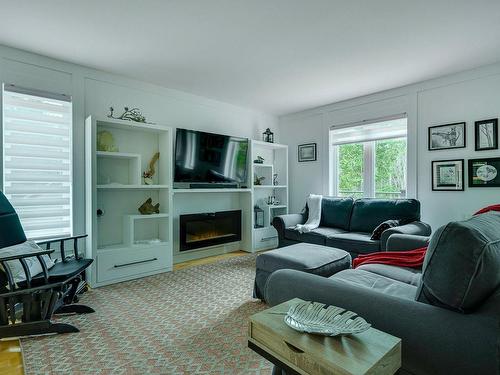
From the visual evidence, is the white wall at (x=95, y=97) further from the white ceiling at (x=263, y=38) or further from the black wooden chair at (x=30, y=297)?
the black wooden chair at (x=30, y=297)

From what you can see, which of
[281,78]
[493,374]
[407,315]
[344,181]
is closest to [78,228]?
[281,78]

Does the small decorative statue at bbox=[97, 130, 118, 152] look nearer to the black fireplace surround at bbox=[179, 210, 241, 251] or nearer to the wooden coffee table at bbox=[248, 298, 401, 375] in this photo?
the black fireplace surround at bbox=[179, 210, 241, 251]

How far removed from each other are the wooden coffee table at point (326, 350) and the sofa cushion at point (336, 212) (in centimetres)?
313

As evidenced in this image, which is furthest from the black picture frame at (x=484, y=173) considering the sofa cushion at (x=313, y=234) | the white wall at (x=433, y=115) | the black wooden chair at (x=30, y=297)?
the black wooden chair at (x=30, y=297)

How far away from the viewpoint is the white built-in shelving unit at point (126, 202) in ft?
9.98

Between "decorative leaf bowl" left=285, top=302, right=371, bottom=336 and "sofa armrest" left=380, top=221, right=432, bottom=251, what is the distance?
2.20 meters

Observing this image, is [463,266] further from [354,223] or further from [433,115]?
[433,115]

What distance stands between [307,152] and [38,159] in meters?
3.87

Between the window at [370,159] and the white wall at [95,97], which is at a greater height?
the white wall at [95,97]

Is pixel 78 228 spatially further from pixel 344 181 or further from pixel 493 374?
pixel 344 181

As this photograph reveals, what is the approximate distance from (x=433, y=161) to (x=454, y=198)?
52 cm

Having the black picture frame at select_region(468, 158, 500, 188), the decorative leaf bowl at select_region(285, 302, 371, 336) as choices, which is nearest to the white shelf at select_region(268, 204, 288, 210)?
the black picture frame at select_region(468, 158, 500, 188)

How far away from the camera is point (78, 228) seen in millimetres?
3174

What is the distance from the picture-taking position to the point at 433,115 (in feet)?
12.0
